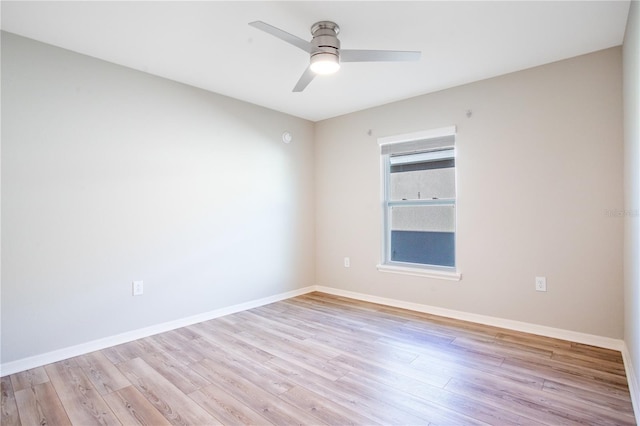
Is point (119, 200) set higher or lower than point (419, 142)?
lower

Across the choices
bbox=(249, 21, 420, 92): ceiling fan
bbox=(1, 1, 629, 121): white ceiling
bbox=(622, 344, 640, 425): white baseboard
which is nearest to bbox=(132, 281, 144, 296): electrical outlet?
bbox=(1, 1, 629, 121): white ceiling

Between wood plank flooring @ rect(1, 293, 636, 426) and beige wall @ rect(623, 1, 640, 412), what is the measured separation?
28 cm

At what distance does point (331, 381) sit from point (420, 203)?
7.57 feet

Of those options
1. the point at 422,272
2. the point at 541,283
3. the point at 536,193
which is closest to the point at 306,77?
the point at 536,193

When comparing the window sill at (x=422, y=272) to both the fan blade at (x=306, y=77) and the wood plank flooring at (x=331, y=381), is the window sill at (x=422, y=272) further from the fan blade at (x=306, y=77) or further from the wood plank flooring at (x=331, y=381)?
the fan blade at (x=306, y=77)

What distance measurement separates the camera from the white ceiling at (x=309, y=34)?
2100mm

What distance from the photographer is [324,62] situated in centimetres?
222

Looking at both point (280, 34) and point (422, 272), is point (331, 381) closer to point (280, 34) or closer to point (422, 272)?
point (422, 272)

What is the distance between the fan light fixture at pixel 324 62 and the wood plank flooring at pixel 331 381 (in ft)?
6.78

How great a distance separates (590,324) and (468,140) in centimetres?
188

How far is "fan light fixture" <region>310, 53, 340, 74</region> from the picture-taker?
2203 mm

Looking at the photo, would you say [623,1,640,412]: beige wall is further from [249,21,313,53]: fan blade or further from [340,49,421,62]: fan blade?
[249,21,313,53]: fan blade

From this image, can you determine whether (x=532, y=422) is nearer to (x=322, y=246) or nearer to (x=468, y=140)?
(x=468, y=140)

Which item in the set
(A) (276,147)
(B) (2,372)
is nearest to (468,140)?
(A) (276,147)
